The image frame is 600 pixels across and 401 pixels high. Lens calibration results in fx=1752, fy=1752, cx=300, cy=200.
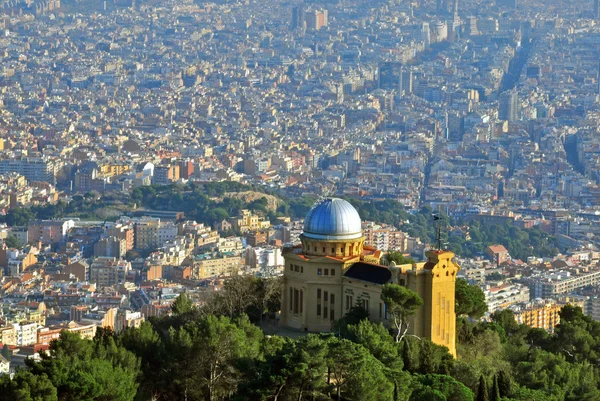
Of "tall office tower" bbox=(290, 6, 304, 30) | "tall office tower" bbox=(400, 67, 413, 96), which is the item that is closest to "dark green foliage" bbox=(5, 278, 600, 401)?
"tall office tower" bbox=(400, 67, 413, 96)

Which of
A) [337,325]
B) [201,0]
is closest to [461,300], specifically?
[337,325]

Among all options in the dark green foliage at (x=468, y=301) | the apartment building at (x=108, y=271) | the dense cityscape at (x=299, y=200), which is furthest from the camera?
the apartment building at (x=108, y=271)

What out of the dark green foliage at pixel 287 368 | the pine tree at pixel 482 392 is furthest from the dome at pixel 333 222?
the pine tree at pixel 482 392

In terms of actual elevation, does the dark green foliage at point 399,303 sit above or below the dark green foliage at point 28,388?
above

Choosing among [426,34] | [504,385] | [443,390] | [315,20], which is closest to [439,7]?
[315,20]

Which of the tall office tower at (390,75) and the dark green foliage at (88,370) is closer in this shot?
the dark green foliage at (88,370)

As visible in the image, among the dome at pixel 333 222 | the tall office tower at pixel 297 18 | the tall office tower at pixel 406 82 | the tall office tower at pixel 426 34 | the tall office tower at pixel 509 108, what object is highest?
the tall office tower at pixel 297 18

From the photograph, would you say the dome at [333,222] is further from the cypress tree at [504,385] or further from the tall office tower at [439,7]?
the tall office tower at [439,7]
